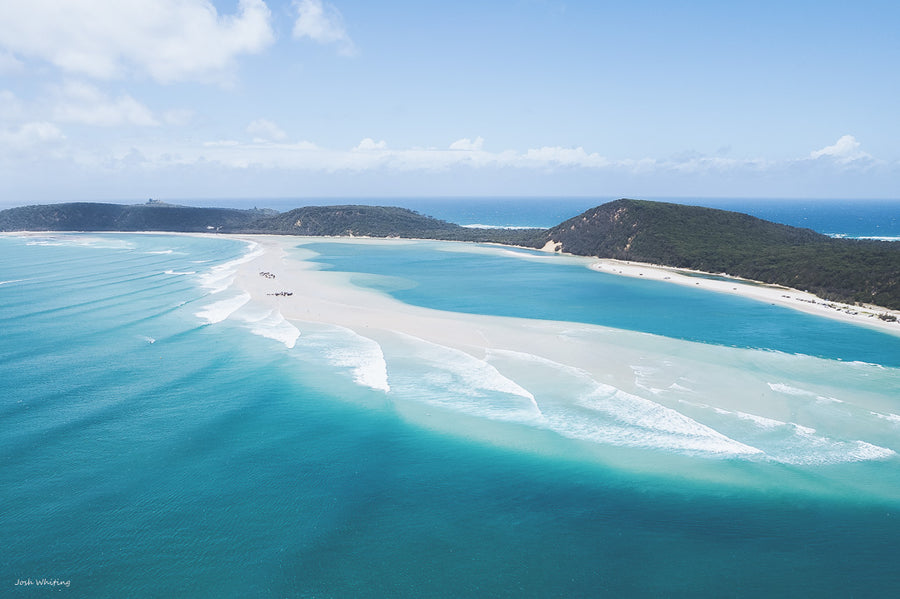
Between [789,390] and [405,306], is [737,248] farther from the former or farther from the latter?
[789,390]

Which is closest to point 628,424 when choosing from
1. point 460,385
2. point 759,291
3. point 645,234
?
point 460,385

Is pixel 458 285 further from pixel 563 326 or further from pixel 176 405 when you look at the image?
pixel 176 405

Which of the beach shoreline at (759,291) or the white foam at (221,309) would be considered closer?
the white foam at (221,309)

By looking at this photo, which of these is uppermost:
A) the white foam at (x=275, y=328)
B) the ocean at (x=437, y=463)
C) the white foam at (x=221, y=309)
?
the white foam at (x=221, y=309)

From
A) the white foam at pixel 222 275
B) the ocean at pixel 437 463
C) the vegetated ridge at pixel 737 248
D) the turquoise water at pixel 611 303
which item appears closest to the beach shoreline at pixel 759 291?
the vegetated ridge at pixel 737 248

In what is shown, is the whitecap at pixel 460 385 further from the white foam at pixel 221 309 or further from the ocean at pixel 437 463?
the white foam at pixel 221 309

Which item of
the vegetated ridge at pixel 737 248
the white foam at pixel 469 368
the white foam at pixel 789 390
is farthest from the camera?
the vegetated ridge at pixel 737 248
